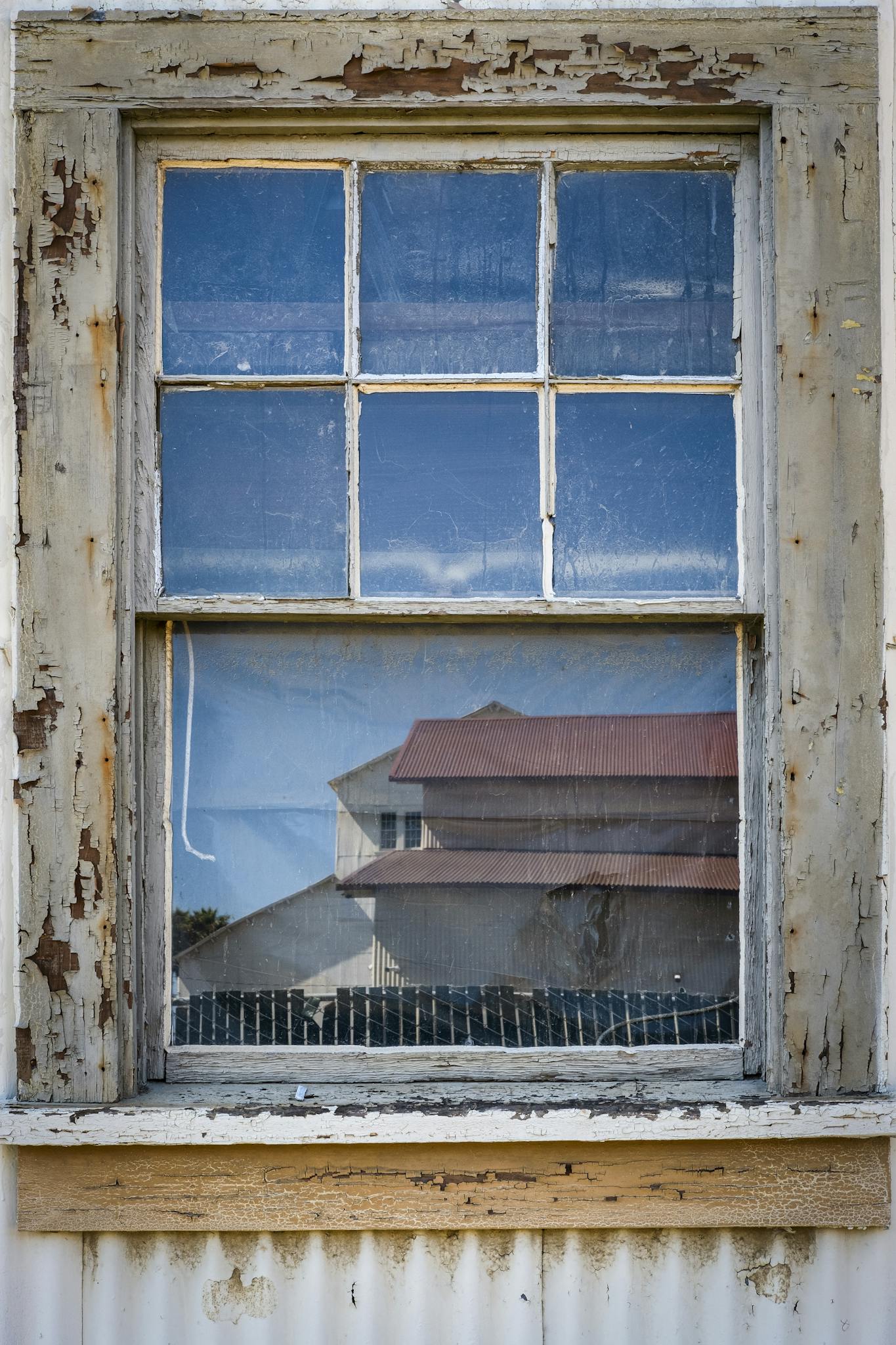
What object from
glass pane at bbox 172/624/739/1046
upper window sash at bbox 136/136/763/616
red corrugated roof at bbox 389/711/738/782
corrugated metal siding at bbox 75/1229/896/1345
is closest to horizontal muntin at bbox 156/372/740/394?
upper window sash at bbox 136/136/763/616

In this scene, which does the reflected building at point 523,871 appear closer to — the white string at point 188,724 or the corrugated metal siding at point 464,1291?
the white string at point 188,724

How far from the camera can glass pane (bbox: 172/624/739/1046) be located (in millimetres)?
1992

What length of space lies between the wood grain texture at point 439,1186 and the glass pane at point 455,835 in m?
0.21

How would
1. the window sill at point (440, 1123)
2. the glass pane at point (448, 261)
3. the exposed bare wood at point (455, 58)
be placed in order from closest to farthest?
the window sill at point (440, 1123) → the exposed bare wood at point (455, 58) → the glass pane at point (448, 261)

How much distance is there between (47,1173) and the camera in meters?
1.85

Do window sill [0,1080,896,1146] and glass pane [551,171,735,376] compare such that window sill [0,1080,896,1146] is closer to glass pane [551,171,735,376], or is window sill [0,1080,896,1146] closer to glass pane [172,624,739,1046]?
glass pane [172,624,739,1046]

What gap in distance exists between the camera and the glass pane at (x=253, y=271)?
2.04 m

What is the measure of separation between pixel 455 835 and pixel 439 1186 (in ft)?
2.04

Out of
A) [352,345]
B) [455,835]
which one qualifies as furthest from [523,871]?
[352,345]

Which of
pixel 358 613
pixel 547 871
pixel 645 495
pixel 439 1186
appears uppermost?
pixel 645 495

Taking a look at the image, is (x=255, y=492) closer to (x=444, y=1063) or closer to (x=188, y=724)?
(x=188, y=724)

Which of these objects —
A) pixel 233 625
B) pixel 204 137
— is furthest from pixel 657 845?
pixel 204 137

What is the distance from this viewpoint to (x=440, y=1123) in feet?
6.02

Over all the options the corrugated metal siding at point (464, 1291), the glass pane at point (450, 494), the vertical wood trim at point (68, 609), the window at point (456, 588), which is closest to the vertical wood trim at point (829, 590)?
the window at point (456, 588)
